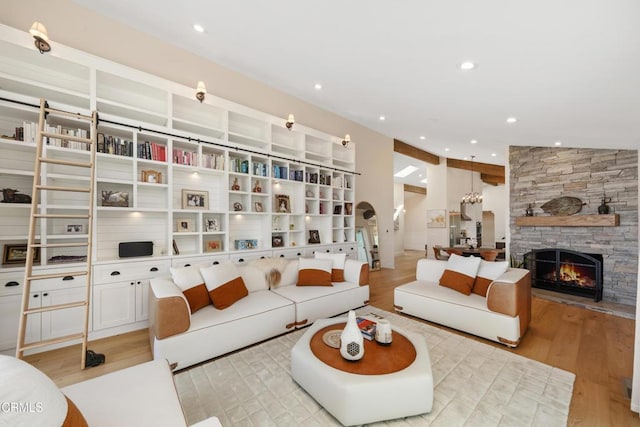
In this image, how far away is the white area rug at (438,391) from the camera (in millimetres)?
1722

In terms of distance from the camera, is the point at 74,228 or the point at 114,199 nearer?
the point at 74,228

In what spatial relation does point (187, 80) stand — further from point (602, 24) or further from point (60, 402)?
point (602, 24)

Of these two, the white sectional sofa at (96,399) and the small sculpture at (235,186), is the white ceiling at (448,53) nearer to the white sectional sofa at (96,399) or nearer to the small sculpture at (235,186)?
the small sculpture at (235,186)

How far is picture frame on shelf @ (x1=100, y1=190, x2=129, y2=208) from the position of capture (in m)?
Answer: 2.93

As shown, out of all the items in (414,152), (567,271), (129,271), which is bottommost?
(567,271)

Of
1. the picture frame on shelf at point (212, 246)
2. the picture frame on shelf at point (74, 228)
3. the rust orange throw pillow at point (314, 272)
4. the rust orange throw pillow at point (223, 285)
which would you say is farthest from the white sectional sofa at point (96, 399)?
the picture frame on shelf at point (212, 246)

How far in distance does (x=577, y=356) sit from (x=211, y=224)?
4522mm

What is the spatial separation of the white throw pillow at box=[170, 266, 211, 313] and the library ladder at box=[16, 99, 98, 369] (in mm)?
713

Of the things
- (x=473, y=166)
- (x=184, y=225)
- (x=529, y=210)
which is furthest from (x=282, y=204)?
(x=473, y=166)

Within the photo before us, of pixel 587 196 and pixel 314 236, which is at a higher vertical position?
pixel 587 196

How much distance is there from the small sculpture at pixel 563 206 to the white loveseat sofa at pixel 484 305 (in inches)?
104

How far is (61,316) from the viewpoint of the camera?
257 centimetres

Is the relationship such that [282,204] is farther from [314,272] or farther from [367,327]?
[367,327]

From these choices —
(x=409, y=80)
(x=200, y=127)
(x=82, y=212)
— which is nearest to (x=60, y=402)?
(x=82, y=212)
